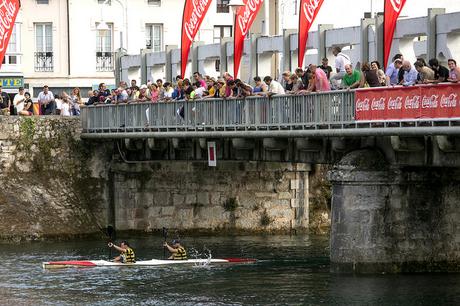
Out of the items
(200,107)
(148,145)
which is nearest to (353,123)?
(200,107)

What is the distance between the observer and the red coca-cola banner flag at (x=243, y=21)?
168 feet

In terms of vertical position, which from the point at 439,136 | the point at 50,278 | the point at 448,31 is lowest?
the point at 50,278

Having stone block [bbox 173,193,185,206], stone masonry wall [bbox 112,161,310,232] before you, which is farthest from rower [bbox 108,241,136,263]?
stone block [bbox 173,193,185,206]

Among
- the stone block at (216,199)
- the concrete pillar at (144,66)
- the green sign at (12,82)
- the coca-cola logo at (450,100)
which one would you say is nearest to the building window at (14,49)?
the green sign at (12,82)

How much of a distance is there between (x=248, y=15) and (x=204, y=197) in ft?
36.4

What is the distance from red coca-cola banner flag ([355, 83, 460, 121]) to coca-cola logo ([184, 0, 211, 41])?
46.2 ft

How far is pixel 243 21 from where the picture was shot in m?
51.6

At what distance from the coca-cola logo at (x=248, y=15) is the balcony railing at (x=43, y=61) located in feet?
100

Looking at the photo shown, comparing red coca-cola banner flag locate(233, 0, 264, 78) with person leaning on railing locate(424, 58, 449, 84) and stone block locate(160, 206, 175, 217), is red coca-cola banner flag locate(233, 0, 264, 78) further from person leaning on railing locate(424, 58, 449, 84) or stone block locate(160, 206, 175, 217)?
person leaning on railing locate(424, 58, 449, 84)

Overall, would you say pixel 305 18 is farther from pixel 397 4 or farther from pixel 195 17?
pixel 195 17

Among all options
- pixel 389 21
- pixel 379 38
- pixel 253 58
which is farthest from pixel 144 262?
pixel 389 21

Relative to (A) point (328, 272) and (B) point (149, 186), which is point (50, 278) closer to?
(A) point (328, 272)

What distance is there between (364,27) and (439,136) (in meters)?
8.51

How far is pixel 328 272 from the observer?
150ft
